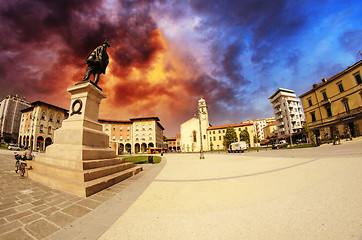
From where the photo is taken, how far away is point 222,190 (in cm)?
359

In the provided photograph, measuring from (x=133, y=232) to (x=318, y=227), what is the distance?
8.71ft

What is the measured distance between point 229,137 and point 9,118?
8926 cm

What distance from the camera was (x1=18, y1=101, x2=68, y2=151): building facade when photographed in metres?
34.4

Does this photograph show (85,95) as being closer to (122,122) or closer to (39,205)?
(39,205)

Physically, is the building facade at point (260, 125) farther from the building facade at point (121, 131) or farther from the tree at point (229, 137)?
the building facade at point (121, 131)

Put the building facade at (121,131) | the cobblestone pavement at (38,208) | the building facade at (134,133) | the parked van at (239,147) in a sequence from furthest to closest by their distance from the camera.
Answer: the building facade at (134,133) → the building facade at (121,131) → the parked van at (239,147) → the cobblestone pavement at (38,208)

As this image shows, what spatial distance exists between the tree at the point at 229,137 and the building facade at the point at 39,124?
5505 cm

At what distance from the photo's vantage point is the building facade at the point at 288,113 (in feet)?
137

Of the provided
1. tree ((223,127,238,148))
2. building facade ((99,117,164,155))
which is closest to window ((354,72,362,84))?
tree ((223,127,238,148))

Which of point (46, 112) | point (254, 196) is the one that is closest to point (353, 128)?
point (254, 196)

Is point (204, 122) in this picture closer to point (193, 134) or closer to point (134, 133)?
point (193, 134)

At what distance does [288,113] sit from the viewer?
41.6 m

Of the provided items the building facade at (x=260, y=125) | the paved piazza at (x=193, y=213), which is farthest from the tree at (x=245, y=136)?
the paved piazza at (x=193, y=213)

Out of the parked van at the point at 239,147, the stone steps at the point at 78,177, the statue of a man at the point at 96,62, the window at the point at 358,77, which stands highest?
the window at the point at 358,77
